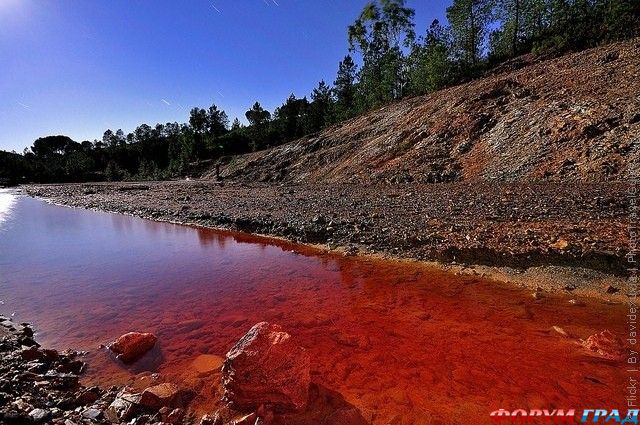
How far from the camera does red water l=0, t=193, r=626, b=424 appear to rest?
4.82 m

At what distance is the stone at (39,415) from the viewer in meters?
4.02

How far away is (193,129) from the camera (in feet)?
344

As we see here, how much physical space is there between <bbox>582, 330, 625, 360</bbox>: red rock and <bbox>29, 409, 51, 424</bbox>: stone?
8096 mm

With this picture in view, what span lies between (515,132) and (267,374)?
74.7 ft

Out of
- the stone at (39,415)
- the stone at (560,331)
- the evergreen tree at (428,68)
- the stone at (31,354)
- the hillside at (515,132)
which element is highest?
the evergreen tree at (428,68)

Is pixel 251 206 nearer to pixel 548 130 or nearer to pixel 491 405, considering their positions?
pixel 491 405

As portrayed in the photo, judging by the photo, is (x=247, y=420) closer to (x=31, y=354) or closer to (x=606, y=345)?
(x=31, y=354)

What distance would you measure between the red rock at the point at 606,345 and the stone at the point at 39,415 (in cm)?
810

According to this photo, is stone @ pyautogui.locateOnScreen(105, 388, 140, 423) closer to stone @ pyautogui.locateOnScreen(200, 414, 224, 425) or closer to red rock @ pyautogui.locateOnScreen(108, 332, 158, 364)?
stone @ pyautogui.locateOnScreen(200, 414, 224, 425)

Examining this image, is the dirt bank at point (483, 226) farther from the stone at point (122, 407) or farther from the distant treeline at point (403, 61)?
the distant treeline at point (403, 61)

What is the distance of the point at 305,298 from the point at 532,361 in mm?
4844

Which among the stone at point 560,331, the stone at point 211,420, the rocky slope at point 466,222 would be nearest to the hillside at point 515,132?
the rocky slope at point 466,222

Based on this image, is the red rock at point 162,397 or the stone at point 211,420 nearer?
the stone at point 211,420

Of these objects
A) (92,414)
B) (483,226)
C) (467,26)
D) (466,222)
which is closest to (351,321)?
(92,414)
